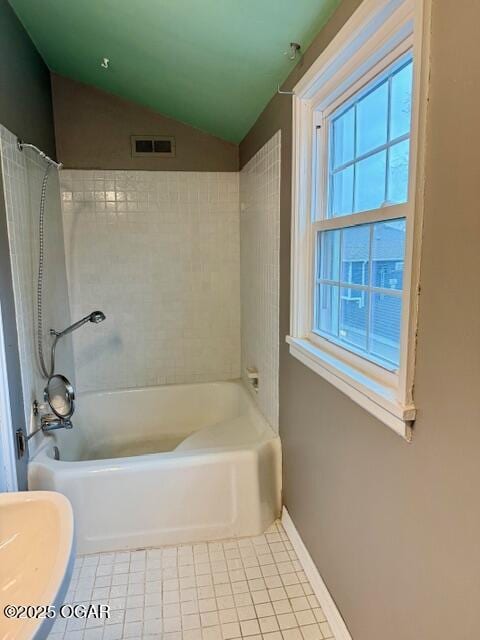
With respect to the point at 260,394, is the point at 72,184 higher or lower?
higher

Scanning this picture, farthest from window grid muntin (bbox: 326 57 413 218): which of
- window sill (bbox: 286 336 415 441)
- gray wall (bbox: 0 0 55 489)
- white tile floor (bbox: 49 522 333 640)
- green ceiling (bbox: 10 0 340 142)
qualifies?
white tile floor (bbox: 49 522 333 640)

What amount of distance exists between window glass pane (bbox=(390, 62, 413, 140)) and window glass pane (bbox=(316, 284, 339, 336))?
1.97ft

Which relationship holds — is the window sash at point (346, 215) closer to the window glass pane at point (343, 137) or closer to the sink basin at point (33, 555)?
the window glass pane at point (343, 137)

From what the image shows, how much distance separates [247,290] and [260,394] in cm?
72

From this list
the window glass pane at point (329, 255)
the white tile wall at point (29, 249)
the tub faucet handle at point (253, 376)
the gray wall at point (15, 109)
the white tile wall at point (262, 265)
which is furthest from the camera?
the tub faucet handle at point (253, 376)

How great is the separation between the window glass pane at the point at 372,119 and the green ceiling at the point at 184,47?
29cm

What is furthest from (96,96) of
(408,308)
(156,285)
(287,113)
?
(408,308)

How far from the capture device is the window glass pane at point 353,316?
136cm

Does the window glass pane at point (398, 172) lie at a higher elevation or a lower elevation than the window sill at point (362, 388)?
higher

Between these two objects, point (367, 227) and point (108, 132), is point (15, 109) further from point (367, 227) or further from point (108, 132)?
point (367, 227)

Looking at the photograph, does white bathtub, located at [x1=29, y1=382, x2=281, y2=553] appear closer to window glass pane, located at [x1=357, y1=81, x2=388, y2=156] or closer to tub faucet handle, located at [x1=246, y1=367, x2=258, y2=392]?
tub faucet handle, located at [x1=246, y1=367, x2=258, y2=392]

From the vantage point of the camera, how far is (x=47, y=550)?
0.93 meters

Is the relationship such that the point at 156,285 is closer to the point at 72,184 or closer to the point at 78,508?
A: the point at 72,184

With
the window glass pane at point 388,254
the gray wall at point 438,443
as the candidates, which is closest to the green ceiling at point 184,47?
the gray wall at point 438,443
